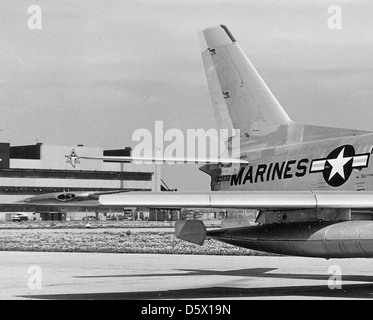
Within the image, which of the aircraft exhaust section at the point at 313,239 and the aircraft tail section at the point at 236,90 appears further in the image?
the aircraft tail section at the point at 236,90

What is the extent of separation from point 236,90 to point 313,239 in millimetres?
6080

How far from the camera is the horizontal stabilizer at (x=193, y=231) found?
1670 cm

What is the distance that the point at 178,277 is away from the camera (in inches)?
762

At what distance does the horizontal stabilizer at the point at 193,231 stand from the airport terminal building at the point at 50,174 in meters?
81.9

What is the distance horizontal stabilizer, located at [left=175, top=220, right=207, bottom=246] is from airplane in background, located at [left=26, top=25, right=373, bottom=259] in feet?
0.06

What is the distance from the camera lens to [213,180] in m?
20.6

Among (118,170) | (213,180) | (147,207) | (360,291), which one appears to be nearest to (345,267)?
(213,180)

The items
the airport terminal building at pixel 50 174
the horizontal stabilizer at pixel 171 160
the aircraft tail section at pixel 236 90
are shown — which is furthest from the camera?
the airport terminal building at pixel 50 174

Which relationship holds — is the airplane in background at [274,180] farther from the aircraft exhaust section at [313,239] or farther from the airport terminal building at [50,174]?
the airport terminal building at [50,174]

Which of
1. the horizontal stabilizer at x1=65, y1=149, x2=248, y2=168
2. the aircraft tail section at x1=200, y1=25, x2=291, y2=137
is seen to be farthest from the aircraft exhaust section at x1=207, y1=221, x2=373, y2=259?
the aircraft tail section at x1=200, y1=25, x2=291, y2=137

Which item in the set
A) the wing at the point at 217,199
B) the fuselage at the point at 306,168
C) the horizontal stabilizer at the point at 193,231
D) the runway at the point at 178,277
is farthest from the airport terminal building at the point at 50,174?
the wing at the point at 217,199

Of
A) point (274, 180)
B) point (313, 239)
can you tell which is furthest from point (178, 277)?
point (313, 239)
